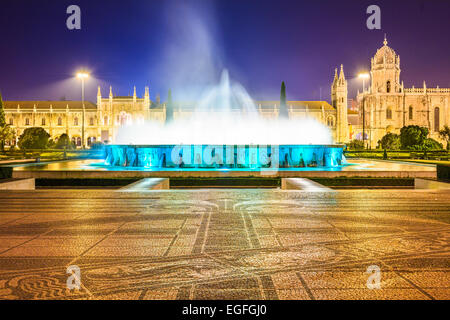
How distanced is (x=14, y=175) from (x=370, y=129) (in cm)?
7461

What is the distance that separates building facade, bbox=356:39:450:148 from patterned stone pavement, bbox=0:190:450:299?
7698 cm

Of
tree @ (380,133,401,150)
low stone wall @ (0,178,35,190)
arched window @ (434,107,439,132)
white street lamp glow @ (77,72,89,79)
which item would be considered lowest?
low stone wall @ (0,178,35,190)

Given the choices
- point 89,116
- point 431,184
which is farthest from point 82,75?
point 89,116

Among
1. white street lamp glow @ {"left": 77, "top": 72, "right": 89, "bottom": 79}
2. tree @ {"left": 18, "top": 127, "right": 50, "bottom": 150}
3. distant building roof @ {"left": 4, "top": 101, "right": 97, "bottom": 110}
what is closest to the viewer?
white street lamp glow @ {"left": 77, "top": 72, "right": 89, "bottom": 79}

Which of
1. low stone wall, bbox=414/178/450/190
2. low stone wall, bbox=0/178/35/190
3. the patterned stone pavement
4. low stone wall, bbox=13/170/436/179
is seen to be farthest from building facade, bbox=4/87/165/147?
the patterned stone pavement

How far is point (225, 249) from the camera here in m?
4.62

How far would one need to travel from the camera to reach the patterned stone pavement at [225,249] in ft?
11.1

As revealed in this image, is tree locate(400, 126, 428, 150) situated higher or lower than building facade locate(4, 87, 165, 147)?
lower

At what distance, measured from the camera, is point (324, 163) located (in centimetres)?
2078

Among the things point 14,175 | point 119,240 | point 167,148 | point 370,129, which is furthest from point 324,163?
point 370,129

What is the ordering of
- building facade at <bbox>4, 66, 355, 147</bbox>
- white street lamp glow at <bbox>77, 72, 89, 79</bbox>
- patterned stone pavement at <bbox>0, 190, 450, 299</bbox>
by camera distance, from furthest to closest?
building facade at <bbox>4, 66, 355, 147</bbox>
white street lamp glow at <bbox>77, 72, 89, 79</bbox>
patterned stone pavement at <bbox>0, 190, 450, 299</bbox>

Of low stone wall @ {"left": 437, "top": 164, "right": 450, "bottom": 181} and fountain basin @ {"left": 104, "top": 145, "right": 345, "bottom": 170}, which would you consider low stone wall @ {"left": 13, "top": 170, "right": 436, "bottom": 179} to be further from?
fountain basin @ {"left": 104, "top": 145, "right": 345, "bottom": 170}

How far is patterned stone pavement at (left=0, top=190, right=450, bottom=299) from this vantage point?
3369mm
